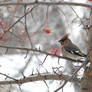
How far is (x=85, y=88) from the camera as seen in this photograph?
3369mm

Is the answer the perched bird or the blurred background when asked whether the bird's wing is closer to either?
the perched bird

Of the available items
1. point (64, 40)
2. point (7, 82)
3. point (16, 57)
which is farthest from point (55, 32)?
point (7, 82)

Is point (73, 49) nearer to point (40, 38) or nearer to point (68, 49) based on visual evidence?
point (68, 49)

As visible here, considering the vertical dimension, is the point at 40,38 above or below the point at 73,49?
below

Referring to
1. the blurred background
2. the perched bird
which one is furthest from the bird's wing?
the blurred background

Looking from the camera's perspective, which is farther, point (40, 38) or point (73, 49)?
point (40, 38)

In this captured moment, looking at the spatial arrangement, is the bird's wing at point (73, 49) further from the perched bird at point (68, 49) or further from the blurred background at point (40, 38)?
the blurred background at point (40, 38)

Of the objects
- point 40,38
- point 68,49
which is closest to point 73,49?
point 68,49

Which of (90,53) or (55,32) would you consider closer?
(90,53)

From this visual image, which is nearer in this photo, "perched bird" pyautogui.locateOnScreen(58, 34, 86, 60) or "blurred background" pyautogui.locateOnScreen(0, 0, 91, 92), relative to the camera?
"perched bird" pyautogui.locateOnScreen(58, 34, 86, 60)

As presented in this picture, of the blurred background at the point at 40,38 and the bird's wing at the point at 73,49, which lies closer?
the bird's wing at the point at 73,49

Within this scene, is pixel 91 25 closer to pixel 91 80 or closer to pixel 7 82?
pixel 91 80

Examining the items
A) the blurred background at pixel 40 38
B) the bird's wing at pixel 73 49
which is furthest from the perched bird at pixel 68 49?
the blurred background at pixel 40 38

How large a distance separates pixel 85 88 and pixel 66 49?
6.34 feet
